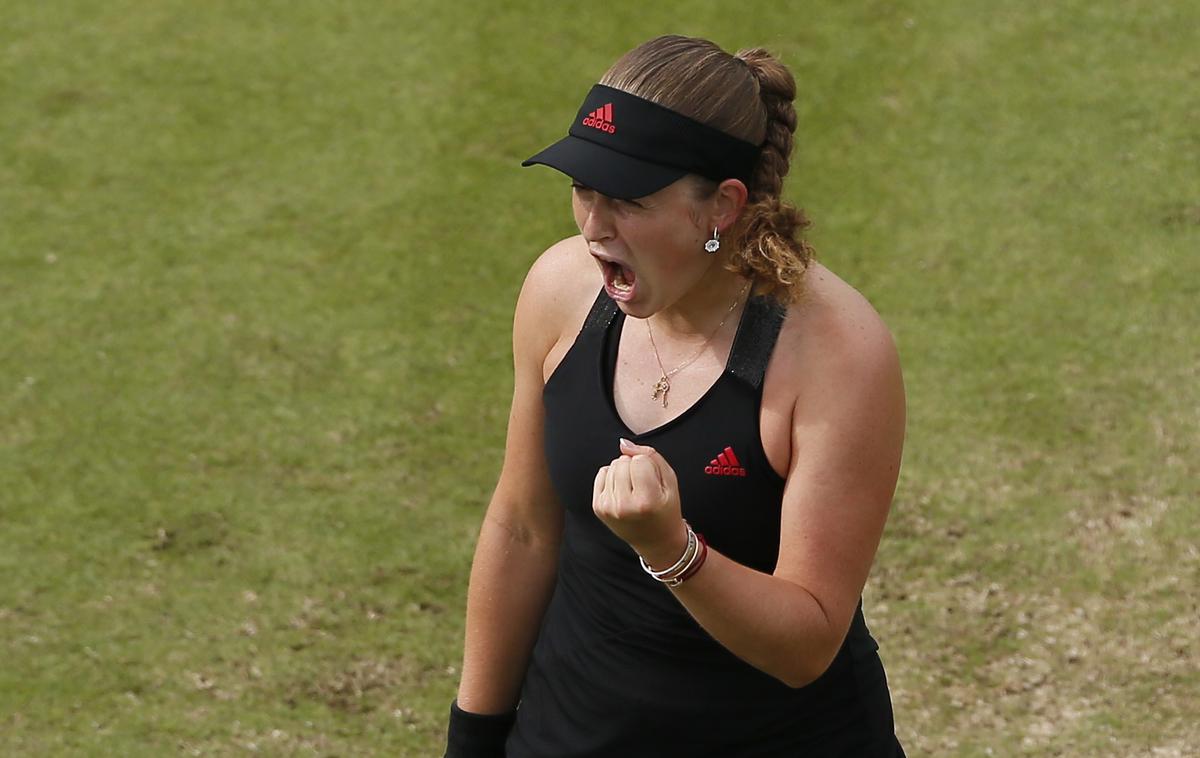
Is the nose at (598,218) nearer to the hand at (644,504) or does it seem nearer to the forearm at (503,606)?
the hand at (644,504)

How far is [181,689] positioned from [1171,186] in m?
5.40

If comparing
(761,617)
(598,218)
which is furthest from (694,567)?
(598,218)

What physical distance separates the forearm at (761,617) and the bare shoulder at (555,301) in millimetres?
728

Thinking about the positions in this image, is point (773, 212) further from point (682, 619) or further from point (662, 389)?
point (682, 619)

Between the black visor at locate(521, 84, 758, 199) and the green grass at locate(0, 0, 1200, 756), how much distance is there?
3014 millimetres

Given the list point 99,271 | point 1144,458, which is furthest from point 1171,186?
point 99,271

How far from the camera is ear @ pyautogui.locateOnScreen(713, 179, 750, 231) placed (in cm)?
306

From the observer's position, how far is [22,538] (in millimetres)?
6520

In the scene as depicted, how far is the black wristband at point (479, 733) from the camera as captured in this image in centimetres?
365

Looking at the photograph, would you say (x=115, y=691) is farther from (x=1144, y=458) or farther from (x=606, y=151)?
(x=1144, y=458)

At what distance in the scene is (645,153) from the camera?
3.00 meters

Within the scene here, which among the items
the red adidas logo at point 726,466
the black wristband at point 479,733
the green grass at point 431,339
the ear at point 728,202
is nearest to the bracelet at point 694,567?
the red adidas logo at point 726,466

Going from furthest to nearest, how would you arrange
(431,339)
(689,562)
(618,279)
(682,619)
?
(431,339) < (682,619) < (618,279) < (689,562)

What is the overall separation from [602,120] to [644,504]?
2.61 feet
